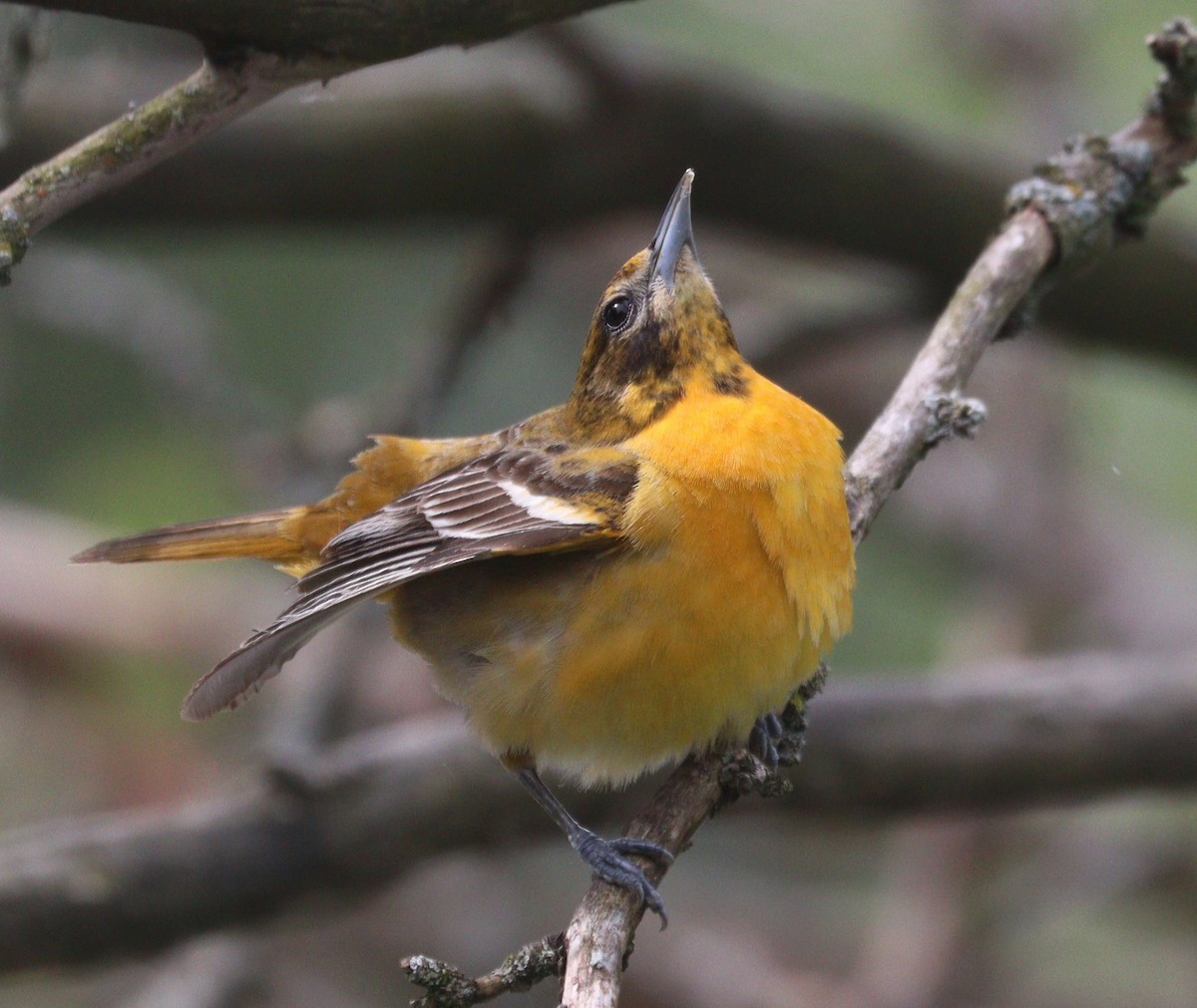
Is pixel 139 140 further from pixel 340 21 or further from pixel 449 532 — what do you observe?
pixel 449 532

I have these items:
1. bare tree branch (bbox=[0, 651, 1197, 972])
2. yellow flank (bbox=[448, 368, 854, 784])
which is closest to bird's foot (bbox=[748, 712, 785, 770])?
yellow flank (bbox=[448, 368, 854, 784])

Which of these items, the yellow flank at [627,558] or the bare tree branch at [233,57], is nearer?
the bare tree branch at [233,57]

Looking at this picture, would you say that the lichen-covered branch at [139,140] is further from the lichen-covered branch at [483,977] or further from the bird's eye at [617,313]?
the lichen-covered branch at [483,977]

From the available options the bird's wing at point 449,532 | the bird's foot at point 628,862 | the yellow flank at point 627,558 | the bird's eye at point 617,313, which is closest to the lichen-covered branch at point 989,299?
the bird's foot at point 628,862

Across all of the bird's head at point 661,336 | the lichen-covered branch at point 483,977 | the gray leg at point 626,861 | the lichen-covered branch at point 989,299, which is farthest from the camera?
the bird's head at point 661,336

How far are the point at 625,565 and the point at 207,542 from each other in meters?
1.51

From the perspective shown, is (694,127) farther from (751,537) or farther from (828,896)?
(828,896)

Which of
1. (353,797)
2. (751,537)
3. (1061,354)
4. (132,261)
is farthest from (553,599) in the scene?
(132,261)

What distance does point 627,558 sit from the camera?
370 cm

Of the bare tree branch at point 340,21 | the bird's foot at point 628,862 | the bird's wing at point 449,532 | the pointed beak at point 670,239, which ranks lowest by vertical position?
the bird's foot at point 628,862

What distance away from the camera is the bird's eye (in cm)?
425

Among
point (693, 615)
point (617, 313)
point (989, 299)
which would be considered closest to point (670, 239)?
point (617, 313)

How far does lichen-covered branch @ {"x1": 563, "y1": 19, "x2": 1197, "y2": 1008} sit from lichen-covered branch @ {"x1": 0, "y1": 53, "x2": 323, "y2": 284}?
1.75 meters

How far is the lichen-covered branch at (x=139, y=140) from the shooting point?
2.76 m
